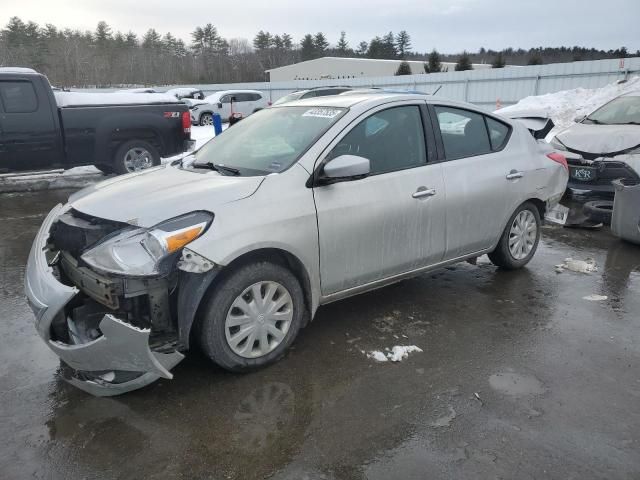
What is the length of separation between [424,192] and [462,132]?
898 mm

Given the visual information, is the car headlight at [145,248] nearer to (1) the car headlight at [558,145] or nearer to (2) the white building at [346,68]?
(1) the car headlight at [558,145]

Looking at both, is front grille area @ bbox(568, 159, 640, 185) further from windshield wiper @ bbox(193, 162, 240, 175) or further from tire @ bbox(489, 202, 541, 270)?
windshield wiper @ bbox(193, 162, 240, 175)

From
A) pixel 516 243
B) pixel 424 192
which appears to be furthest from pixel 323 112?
pixel 516 243

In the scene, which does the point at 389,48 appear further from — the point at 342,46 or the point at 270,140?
the point at 270,140

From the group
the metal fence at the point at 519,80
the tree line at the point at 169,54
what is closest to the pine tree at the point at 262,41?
the tree line at the point at 169,54

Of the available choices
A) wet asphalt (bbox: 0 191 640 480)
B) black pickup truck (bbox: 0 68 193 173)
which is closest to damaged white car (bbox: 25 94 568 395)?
wet asphalt (bbox: 0 191 640 480)

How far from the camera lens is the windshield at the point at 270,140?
353 centimetres

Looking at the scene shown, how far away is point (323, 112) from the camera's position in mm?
3850

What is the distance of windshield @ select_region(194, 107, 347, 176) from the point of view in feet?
11.6

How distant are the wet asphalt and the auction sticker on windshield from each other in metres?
1.60

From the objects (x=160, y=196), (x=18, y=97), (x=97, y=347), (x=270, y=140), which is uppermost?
(x=18, y=97)

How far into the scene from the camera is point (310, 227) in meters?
3.28

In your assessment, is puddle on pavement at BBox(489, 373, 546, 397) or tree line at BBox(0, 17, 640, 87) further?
tree line at BBox(0, 17, 640, 87)

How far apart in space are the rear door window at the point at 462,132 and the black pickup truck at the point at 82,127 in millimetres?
6906
